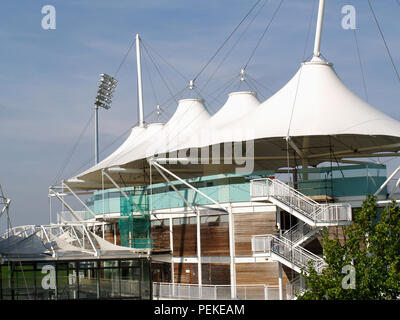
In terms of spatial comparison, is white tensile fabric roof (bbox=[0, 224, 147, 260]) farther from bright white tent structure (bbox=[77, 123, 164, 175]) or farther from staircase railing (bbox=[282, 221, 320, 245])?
bright white tent structure (bbox=[77, 123, 164, 175])

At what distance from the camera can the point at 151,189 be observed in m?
39.1

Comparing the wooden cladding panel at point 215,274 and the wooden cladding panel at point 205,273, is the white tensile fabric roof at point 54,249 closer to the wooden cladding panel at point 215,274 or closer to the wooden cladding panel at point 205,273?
the wooden cladding panel at point 205,273

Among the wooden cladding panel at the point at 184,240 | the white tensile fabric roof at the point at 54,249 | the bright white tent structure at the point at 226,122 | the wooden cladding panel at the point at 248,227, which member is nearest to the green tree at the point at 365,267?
→ the wooden cladding panel at the point at 248,227

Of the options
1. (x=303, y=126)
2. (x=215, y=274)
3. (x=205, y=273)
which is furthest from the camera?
(x=205, y=273)

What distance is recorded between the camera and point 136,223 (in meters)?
38.9

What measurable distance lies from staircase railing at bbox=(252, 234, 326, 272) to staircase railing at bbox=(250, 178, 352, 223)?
1530mm

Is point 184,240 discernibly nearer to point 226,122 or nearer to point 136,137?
point 226,122

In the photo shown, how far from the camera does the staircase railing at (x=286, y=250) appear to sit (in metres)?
29.1

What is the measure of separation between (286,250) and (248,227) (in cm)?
329

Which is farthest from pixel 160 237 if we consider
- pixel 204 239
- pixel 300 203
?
pixel 300 203

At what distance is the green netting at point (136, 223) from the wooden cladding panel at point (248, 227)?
634 centimetres

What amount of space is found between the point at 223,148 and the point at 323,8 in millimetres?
8709
